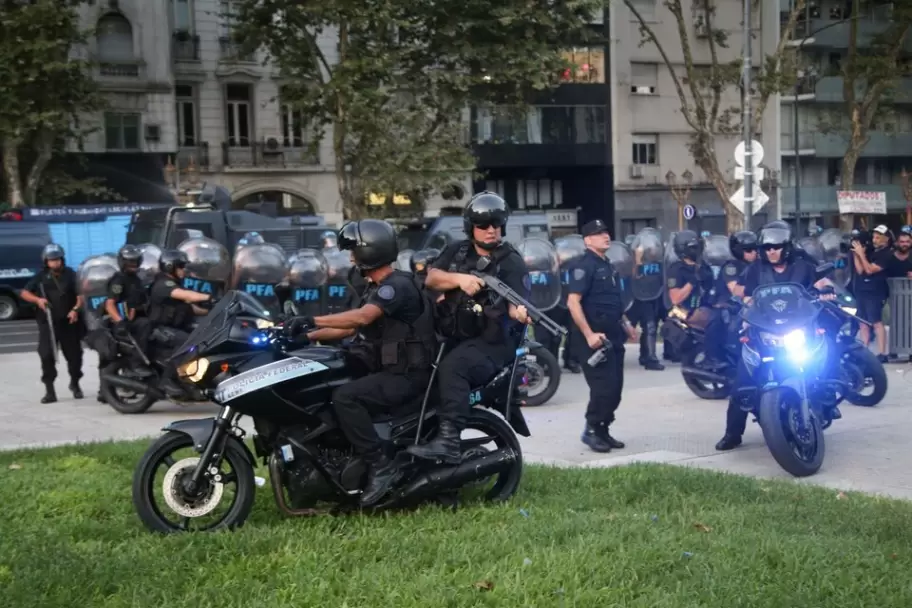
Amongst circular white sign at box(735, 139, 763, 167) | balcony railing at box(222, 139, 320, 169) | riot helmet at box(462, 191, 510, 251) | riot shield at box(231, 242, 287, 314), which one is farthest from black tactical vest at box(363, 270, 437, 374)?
balcony railing at box(222, 139, 320, 169)

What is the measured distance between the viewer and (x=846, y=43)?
56219 millimetres

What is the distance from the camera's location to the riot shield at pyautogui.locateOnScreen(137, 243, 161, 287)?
14125 mm

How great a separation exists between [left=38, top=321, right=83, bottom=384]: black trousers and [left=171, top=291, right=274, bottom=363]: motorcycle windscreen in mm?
7715

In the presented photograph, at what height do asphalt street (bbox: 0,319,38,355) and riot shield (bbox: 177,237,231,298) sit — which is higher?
riot shield (bbox: 177,237,231,298)

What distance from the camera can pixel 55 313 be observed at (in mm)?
13344

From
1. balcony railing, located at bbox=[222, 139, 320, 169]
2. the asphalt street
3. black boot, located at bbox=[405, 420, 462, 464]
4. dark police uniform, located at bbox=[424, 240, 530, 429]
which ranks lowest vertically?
the asphalt street

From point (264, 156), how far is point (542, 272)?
29.0 meters

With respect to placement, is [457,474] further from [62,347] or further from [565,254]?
[565,254]

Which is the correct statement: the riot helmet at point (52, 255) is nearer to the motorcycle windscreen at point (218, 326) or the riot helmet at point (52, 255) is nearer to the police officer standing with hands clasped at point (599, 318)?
the police officer standing with hands clasped at point (599, 318)

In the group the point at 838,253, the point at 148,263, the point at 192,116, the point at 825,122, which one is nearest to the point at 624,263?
the point at 838,253

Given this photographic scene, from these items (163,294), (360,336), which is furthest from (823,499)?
(163,294)

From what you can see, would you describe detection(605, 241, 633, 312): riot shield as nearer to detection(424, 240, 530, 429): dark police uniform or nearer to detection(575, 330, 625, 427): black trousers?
detection(575, 330, 625, 427): black trousers

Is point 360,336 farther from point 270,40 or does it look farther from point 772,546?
point 270,40

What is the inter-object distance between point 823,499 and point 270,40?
2438 centimetres
